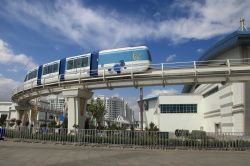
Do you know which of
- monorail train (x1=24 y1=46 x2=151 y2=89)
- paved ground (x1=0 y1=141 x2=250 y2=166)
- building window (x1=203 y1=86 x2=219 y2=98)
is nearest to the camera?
paved ground (x1=0 y1=141 x2=250 y2=166)

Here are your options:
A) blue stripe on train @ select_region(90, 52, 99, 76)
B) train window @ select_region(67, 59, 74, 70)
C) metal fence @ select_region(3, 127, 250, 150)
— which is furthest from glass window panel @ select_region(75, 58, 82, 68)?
metal fence @ select_region(3, 127, 250, 150)

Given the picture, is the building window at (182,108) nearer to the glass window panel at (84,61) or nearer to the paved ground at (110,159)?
the glass window panel at (84,61)

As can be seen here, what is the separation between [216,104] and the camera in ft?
159

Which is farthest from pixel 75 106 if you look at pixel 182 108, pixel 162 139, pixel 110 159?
pixel 182 108

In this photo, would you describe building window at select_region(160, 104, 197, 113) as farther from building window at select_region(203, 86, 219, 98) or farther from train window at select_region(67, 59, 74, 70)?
train window at select_region(67, 59, 74, 70)

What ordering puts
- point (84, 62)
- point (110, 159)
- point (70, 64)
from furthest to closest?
point (70, 64)
point (84, 62)
point (110, 159)

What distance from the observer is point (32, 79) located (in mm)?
35406

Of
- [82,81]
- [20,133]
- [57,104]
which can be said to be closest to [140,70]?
[82,81]

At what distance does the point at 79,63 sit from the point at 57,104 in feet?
511

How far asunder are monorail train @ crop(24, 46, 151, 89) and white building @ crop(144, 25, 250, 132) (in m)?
8.21

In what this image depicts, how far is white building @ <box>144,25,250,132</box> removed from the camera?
36.8 meters

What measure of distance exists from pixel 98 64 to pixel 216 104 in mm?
29547

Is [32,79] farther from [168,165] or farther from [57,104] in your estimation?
[57,104]

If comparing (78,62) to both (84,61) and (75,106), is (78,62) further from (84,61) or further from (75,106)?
(75,106)
